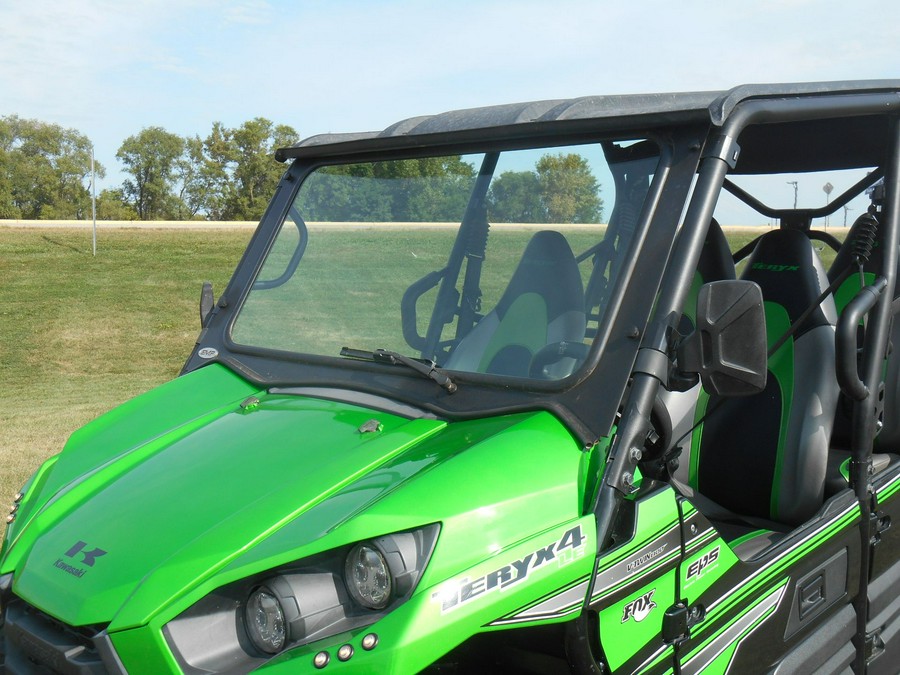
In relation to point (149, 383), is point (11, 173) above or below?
above

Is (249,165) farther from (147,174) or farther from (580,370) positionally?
(580,370)

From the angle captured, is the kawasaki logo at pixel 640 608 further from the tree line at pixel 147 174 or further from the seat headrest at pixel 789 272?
the tree line at pixel 147 174

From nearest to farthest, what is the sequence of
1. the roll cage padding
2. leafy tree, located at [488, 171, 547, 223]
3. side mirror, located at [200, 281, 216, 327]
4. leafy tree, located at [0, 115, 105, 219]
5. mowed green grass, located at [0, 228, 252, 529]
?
leafy tree, located at [488, 171, 547, 223] → the roll cage padding → side mirror, located at [200, 281, 216, 327] → mowed green grass, located at [0, 228, 252, 529] → leafy tree, located at [0, 115, 105, 219]

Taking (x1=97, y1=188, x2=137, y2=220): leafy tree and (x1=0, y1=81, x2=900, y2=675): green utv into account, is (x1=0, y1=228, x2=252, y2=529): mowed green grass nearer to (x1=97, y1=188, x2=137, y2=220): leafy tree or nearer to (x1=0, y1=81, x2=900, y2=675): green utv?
(x1=0, y1=81, x2=900, y2=675): green utv

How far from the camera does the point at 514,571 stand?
1.82 metres

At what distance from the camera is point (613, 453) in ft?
6.50

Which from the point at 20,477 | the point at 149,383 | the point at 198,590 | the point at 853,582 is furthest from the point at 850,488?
the point at 149,383

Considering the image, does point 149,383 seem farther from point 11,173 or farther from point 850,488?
point 11,173

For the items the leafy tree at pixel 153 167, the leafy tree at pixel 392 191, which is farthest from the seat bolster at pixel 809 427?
the leafy tree at pixel 153 167

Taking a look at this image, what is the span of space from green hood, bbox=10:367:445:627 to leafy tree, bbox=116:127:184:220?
156 feet

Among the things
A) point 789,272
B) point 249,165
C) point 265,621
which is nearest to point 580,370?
point 265,621

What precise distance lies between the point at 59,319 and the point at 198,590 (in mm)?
17384

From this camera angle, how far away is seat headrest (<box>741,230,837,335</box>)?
331 cm

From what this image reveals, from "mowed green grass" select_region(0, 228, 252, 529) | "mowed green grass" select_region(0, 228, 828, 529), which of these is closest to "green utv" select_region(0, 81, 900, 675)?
"mowed green grass" select_region(0, 228, 828, 529)
